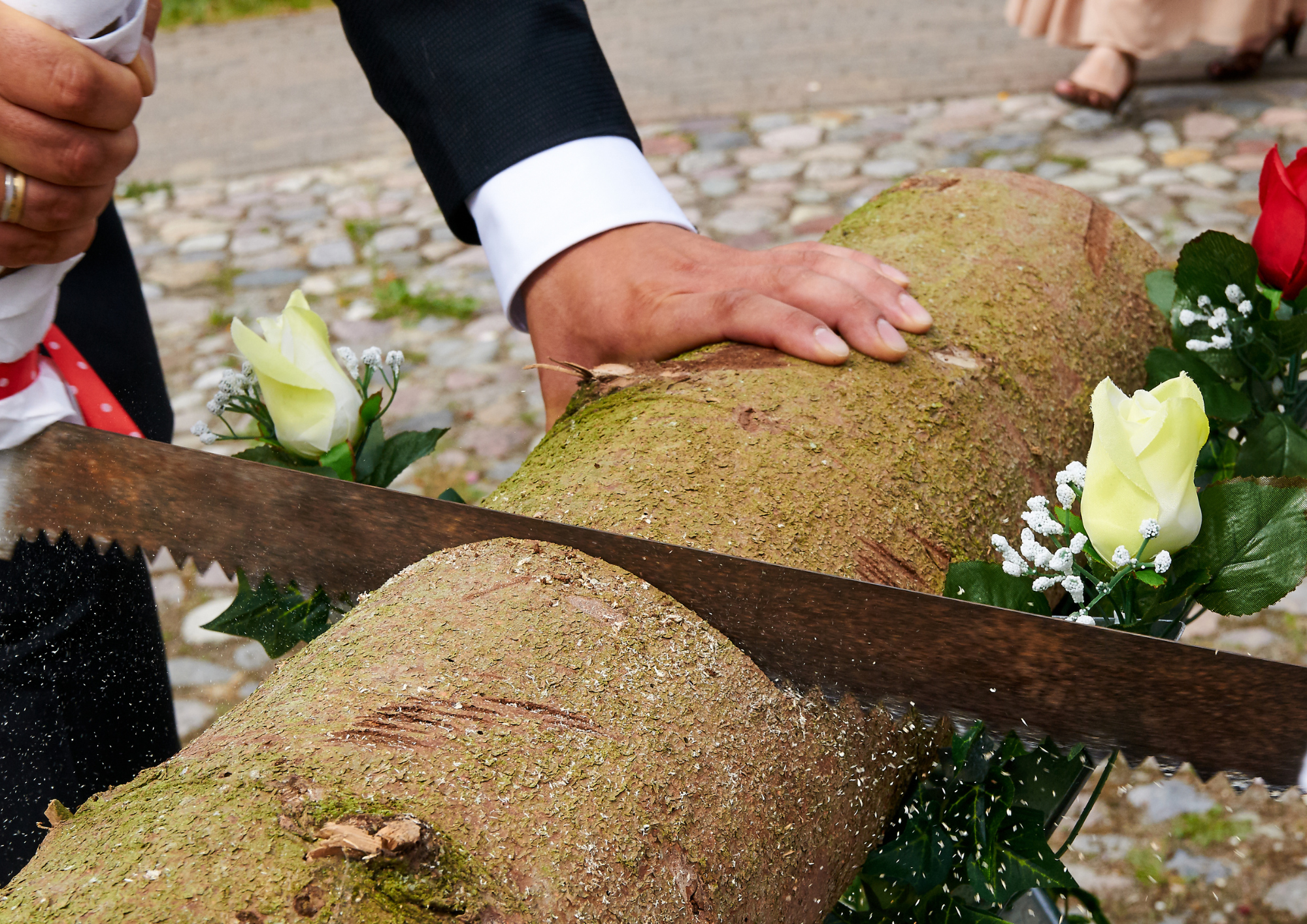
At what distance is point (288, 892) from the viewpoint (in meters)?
0.80

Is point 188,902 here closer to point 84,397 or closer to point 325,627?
point 325,627

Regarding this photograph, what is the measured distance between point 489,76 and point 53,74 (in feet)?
2.06

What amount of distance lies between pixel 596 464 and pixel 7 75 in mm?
776

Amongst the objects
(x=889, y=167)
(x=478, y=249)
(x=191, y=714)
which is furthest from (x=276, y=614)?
(x=889, y=167)

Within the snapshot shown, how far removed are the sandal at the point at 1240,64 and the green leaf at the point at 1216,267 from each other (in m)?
5.46

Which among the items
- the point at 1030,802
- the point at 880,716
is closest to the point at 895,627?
the point at 880,716

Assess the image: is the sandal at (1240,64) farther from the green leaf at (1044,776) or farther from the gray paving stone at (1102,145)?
the green leaf at (1044,776)

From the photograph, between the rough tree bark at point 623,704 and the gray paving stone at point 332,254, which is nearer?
the rough tree bark at point 623,704

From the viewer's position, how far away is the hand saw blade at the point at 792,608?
1050mm

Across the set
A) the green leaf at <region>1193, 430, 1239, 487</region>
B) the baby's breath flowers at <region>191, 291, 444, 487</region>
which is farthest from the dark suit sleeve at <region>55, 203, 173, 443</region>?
the green leaf at <region>1193, 430, 1239, 487</region>

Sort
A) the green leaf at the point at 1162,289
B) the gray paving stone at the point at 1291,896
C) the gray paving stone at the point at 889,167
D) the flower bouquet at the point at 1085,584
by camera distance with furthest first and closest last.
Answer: the gray paving stone at the point at 889,167 < the gray paving stone at the point at 1291,896 < the green leaf at the point at 1162,289 < the flower bouquet at the point at 1085,584

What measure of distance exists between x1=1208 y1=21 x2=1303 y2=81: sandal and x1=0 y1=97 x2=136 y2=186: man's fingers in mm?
6409

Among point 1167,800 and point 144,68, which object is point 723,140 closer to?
point 1167,800

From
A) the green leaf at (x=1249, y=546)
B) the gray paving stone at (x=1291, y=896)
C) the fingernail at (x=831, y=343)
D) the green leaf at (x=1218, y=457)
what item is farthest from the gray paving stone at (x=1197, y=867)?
the fingernail at (x=831, y=343)
